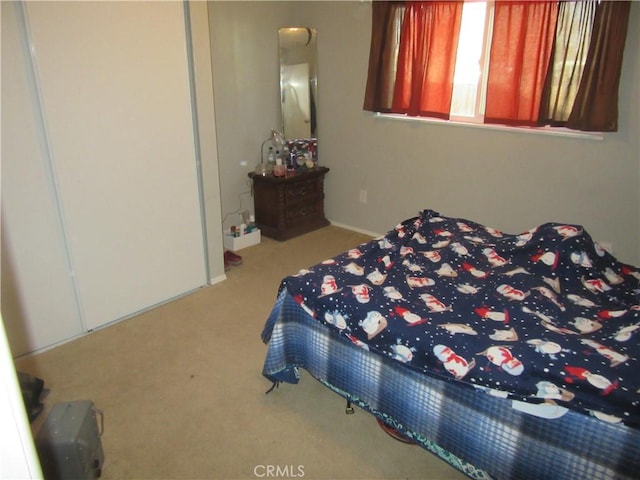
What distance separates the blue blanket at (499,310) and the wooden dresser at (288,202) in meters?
1.68

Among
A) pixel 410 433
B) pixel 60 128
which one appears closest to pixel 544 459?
pixel 410 433

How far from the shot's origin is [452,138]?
351 cm

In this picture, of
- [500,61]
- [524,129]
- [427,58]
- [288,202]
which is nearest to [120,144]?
[288,202]

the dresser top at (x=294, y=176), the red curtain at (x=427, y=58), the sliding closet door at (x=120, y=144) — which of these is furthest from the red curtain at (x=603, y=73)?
the sliding closet door at (x=120, y=144)

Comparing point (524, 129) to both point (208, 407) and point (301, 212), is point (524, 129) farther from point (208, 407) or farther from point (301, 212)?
point (208, 407)

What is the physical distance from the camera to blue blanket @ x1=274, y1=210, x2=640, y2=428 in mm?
1423

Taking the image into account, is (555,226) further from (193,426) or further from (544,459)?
(193,426)

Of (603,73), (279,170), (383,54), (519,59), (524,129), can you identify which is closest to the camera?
(603,73)

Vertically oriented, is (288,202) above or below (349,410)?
above

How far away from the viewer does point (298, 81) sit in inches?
164

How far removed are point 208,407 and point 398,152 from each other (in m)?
2.61

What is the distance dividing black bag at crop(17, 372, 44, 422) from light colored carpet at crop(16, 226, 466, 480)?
40 millimetres

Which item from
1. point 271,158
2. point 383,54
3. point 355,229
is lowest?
point 355,229

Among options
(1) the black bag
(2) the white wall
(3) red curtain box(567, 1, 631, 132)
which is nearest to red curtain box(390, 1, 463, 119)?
(2) the white wall
